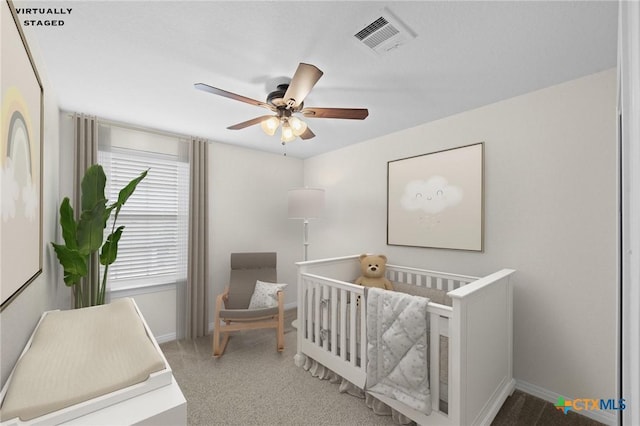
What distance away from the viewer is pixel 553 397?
6.19 feet

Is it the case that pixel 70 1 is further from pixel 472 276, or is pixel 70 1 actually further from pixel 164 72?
pixel 472 276

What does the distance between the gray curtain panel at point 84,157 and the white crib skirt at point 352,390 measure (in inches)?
82.0

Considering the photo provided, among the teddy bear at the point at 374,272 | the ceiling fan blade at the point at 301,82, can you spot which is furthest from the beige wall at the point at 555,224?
the ceiling fan blade at the point at 301,82

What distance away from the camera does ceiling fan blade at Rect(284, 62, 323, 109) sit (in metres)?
1.31

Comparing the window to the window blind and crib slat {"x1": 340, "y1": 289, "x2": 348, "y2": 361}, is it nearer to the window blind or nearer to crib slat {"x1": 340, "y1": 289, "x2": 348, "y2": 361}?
the window blind

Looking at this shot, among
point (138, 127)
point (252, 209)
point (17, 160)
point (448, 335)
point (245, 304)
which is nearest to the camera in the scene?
point (17, 160)

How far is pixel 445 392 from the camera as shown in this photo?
1.53 metres

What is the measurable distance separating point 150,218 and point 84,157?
31.0 inches

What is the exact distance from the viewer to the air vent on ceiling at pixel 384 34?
4.17 feet

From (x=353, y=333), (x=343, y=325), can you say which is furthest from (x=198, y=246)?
(x=353, y=333)

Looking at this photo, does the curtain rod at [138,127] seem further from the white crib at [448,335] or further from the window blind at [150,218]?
the white crib at [448,335]

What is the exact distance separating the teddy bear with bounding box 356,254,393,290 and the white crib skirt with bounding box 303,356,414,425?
33.4 inches

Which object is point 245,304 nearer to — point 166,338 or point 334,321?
point 166,338

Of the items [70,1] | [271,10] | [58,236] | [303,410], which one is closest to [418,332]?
[303,410]
